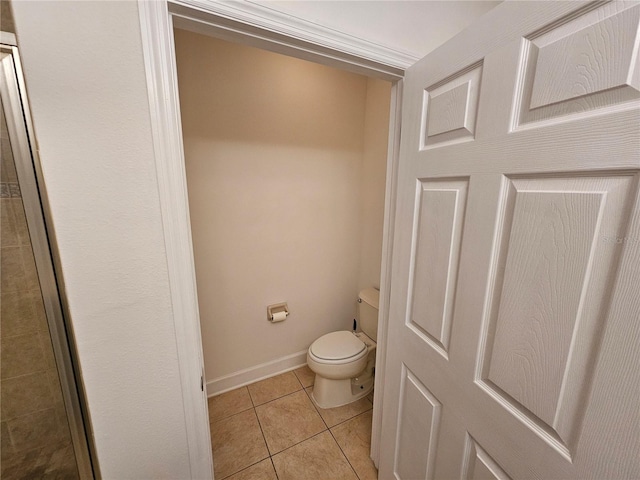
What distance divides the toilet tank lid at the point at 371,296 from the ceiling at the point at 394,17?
1423mm

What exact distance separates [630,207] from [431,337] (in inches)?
23.5

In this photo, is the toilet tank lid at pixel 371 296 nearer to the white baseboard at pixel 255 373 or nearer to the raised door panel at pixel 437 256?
the white baseboard at pixel 255 373

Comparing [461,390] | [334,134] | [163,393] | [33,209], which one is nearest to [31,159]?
[33,209]

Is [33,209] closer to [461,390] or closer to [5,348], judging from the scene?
[5,348]

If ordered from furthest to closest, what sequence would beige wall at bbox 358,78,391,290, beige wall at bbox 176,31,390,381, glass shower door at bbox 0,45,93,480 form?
beige wall at bbox 358,78,391,290 < beige wall at bbox 176,31,390,381 < glass shower door at bbox 0,45,93,480

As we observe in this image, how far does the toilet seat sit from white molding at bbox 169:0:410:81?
1.56m

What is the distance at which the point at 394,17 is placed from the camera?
862 mm

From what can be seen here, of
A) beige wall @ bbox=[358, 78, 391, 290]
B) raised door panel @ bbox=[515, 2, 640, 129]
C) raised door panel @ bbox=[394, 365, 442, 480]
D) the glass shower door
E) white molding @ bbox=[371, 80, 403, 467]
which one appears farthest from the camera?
beige wall @ bbox=[358, 78, 391, 290]

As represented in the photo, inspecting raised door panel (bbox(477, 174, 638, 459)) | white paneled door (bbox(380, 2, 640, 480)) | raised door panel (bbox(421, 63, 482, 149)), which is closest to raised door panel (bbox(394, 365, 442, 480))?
white paneled door (bbox(380, 2, 640, 480))

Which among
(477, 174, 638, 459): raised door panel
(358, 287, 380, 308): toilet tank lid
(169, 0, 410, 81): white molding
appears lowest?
(358, 287, 380, 308): toilet tank lid

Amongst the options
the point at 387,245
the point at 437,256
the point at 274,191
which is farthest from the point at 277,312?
the point at 437,256

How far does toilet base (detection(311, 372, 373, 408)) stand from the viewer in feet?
5.54

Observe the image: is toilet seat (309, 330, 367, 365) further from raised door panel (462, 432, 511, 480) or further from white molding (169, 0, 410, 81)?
white molding (169, 0, 410, 81)

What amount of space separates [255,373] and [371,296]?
1.08 m
